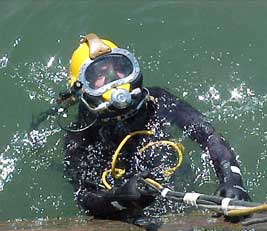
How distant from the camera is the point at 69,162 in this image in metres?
5.12

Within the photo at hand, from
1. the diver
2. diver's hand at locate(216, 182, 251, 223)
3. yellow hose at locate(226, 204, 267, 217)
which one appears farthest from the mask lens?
yellow hose at locate(226, 204, 267, 217)

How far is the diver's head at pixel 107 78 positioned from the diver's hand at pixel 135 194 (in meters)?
0.76

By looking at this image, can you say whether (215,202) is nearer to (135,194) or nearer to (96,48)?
(135,194)

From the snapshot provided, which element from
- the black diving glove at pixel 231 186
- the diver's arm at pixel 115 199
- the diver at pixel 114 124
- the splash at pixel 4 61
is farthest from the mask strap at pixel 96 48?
the splash at pixel 4 61

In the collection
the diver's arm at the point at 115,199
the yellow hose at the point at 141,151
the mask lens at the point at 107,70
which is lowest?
the diver's arm at the point at 115,199

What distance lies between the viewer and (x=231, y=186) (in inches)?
175

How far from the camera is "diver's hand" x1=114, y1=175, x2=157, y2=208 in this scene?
13.0ft

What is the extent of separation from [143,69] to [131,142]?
1470mm

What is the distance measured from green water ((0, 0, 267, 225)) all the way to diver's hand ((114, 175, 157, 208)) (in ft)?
4.18

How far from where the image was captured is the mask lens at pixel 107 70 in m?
4.96

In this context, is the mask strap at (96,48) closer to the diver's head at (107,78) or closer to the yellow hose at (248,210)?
the diver's head at (107,78)

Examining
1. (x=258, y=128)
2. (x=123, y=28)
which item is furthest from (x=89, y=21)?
(x=258, y=128)

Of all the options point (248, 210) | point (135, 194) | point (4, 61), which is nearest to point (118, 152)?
point (135, 194)

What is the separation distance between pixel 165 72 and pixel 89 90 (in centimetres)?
162
